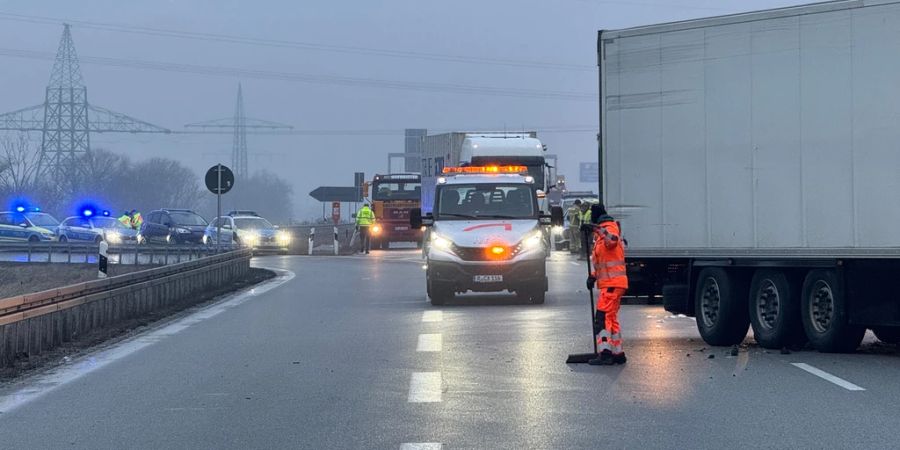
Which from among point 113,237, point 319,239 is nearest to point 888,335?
point 113,237

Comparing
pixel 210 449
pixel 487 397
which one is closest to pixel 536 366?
pixel 487 397

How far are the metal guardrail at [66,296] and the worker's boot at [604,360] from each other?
5640 mm

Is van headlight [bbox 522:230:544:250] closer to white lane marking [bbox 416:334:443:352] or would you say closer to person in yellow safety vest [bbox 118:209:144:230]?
white lane marking [bbox 416:334:443:352]

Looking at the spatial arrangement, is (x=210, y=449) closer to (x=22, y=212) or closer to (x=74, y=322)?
(x=74, y=322)

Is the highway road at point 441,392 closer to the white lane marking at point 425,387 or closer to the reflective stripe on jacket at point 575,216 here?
the white lane marking at point 425,387

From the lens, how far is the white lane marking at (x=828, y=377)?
445 inches

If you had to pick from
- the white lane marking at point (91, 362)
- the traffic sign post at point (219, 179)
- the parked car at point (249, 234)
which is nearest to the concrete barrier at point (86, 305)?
the white lane marking at point (91, 362)

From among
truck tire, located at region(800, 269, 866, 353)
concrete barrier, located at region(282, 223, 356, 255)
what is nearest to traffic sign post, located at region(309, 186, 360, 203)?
concrete barrier, located at region(282, 223, 356, 255)

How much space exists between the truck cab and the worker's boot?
40.8 m

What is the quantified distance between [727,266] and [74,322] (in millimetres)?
7456

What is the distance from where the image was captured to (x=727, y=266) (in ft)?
48.4

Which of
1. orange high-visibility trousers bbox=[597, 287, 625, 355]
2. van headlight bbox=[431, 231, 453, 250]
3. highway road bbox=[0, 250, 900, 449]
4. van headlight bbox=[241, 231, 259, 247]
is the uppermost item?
van headlight bbox=[241, 231, 259, 247]

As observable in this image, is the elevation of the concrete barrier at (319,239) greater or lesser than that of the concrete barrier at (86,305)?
greater

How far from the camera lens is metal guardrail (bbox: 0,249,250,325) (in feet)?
44.3
